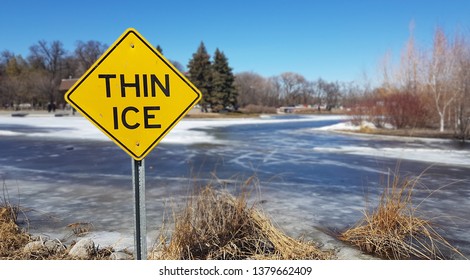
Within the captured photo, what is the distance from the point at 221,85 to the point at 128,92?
178 feet

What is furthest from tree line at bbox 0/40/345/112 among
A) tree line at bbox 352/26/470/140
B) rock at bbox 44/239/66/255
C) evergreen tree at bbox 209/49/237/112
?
rock at bbox 44/239/66/255

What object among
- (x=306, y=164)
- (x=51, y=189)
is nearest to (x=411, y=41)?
(x=306, y=164)

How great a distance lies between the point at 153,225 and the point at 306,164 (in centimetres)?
697

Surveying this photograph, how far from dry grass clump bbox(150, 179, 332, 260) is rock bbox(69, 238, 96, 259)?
66 centimetres

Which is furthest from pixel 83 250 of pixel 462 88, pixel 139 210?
pixel 462 88

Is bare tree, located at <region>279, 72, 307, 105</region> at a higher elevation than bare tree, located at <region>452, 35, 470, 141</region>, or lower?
higher

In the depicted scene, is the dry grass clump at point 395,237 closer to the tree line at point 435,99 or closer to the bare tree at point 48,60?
the tree line at point 435,99

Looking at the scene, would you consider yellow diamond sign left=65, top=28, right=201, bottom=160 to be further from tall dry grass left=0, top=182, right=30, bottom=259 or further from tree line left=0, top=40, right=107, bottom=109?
tree line left=0, top=40, right=107, bottom=109

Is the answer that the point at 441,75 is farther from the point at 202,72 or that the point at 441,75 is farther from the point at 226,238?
the point at 202,72

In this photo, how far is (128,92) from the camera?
2857 mm

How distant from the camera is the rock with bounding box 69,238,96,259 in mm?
3570

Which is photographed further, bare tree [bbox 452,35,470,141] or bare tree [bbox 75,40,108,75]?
bare tree [bbox 75,40,108,75]

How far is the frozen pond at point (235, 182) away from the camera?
17.0ft

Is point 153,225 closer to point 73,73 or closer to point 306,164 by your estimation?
point 306,164
